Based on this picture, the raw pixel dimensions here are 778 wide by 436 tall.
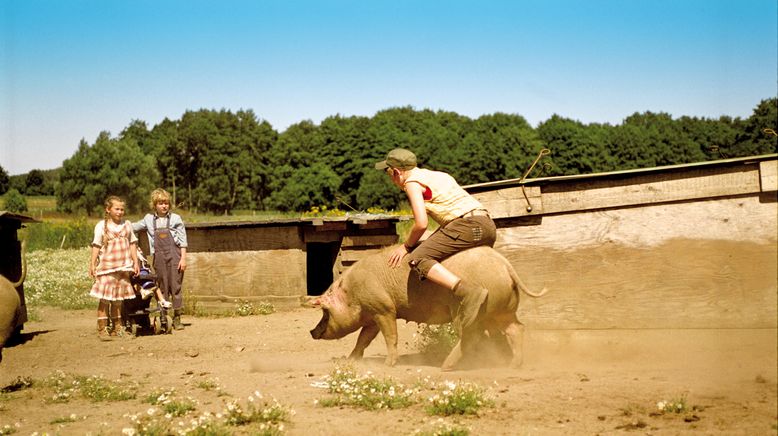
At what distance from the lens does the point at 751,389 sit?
18.8 ft

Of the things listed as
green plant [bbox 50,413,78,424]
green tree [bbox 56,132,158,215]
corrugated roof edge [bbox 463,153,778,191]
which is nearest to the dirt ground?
green plant [bbox 50,413,78,424]

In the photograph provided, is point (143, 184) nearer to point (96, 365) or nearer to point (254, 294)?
point (254, 294)

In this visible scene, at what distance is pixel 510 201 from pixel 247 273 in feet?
27.9

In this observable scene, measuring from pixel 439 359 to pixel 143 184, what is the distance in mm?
83119

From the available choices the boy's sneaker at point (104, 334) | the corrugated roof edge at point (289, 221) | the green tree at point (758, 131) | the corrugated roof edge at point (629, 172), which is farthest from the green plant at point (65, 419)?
the green tree at point (758, 131)

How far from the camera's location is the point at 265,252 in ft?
50.6

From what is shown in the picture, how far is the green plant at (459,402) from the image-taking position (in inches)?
231

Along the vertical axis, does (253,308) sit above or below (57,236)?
below

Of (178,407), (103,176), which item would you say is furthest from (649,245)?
(103,176)

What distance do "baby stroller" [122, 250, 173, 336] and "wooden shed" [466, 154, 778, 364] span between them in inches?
249

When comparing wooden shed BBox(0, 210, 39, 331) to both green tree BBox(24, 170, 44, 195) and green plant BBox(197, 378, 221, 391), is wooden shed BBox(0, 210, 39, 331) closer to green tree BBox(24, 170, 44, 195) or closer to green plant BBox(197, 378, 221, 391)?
green plant BBox(197, 378, 221, 391)

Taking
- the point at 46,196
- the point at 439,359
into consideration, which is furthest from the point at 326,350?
the point at 46,196

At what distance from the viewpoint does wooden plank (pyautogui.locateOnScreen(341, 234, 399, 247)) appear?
1592 cm

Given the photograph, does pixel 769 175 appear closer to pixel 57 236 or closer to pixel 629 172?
pixel 629 172
